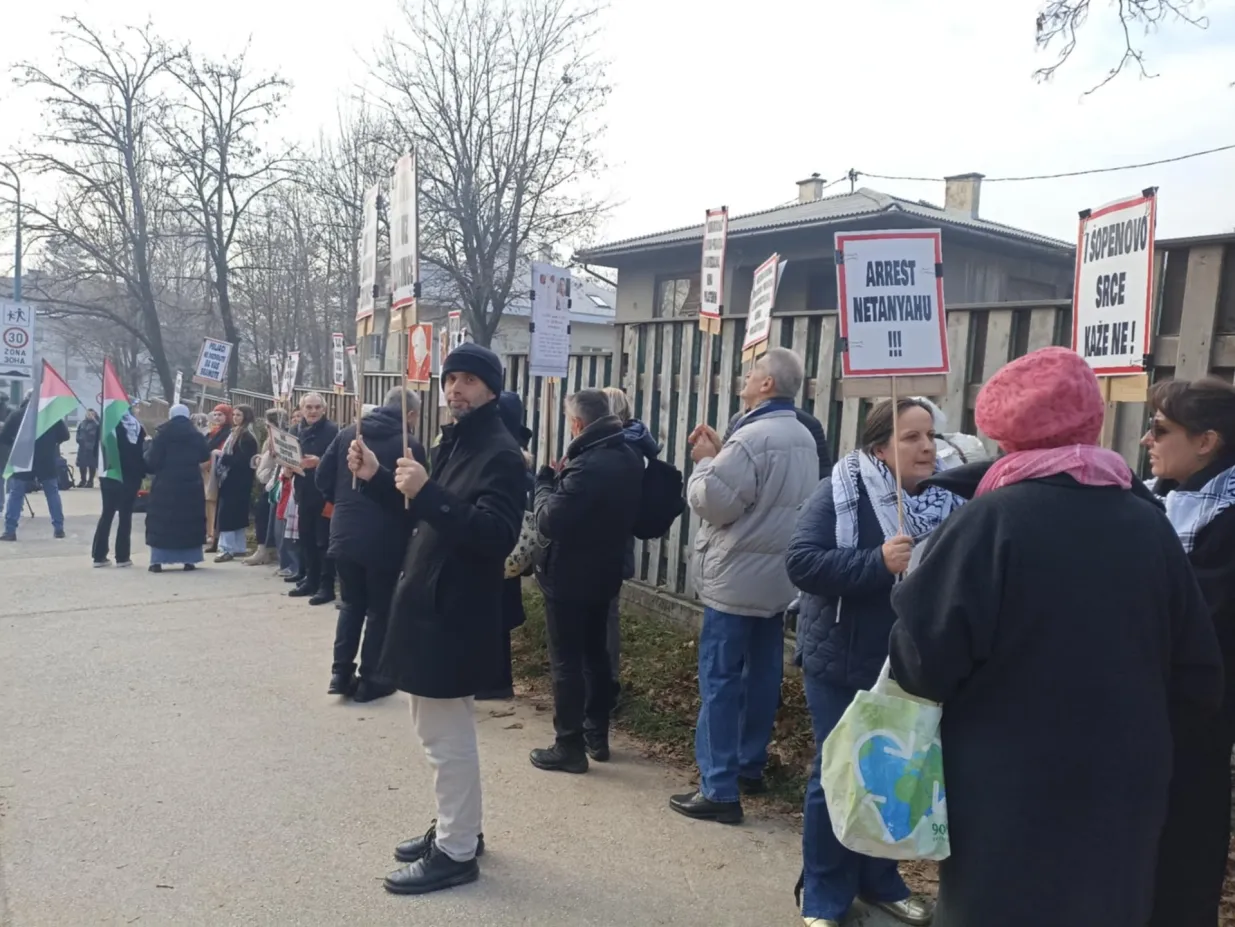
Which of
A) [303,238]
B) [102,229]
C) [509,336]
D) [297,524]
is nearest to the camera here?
[297,524]

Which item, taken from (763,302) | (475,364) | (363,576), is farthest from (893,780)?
(363,576)

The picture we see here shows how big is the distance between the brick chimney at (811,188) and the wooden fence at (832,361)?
19957 mm

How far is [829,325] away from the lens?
6.07 m

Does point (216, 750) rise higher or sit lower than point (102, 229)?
lower

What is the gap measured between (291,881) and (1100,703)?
2967mm

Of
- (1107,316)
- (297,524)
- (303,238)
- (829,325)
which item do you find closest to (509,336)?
(303,238)

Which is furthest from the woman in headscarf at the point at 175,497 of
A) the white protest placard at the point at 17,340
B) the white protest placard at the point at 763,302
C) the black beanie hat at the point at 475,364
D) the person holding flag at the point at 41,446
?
the black beanie hat at the point at 475,364

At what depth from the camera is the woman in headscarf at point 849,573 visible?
3.17m

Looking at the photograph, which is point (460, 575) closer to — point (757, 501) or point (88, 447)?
point (757, 501)

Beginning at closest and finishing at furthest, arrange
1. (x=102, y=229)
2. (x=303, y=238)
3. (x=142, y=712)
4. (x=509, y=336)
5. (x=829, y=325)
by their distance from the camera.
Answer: (x=142, y=712) → (x=829, y=325) → (x=102, y=229) → (x=303, y=238) → (x=509, y=336)

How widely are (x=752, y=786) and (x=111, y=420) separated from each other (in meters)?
8.76

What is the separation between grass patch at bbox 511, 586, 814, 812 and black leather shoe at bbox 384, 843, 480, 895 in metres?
1.57

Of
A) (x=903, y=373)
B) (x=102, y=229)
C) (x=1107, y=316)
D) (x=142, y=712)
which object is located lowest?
(x=142, y=712)

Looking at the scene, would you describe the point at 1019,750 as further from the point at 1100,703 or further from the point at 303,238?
the point at 303,238
